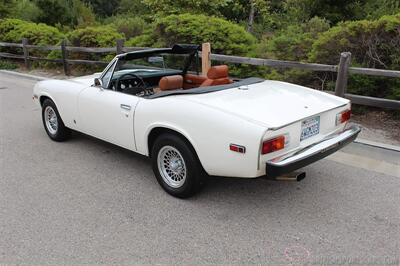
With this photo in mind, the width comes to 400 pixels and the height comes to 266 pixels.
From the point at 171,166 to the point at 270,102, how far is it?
3.77 ft

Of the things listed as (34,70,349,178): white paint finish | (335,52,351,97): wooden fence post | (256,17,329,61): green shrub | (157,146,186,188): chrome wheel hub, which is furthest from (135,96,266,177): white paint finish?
(256,17,329,61): green shrub

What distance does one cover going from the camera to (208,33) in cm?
877

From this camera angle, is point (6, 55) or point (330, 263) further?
point (6, 55)

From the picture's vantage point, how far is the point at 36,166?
15.7ft

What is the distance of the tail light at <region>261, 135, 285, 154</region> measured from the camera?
315cm

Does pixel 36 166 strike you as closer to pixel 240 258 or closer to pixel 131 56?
pixel 131 56

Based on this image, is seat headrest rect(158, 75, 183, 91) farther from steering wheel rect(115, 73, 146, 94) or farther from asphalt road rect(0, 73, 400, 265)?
asphalt road rect(0, 73, 400, 265)

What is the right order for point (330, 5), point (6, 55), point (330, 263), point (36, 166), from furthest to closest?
1. point (6, 55)
2. point (330, 5)
3. point (36, 166)
4. point (330, 263)

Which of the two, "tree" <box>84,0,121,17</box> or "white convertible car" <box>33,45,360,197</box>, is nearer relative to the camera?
"white convertible car" <box>33,45,360,197</box>

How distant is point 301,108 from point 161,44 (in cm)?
649

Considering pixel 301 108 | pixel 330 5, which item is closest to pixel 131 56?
pixel 301 108

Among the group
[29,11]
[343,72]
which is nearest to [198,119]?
[343,72]

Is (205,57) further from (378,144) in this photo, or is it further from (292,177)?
(292,177)

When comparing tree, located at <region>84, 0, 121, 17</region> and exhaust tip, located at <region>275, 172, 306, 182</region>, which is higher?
tree, located at <region>84, 0, 121, 17</region>
